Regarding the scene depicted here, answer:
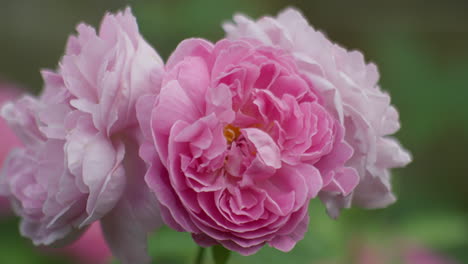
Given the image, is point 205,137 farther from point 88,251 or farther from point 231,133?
point 88,251

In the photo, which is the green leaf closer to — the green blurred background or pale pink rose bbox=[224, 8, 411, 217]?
pale pink rose bbox=[224, 8, 411, 217]

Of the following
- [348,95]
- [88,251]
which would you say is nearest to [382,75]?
[88,251]

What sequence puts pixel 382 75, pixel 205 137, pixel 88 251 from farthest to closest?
1. pixel 382 75
2. pixel 88 251
3. pixel 205 137

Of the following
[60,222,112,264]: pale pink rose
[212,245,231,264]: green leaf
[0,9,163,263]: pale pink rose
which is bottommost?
[60,222,112,264]: pale pink rose

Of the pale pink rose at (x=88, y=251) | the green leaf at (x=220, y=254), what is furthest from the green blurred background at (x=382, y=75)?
the green leaf at (x=220, y=254)

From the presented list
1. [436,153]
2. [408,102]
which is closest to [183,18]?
[408,102]

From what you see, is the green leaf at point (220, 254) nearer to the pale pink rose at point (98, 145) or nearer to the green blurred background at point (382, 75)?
the pale pink rose at point (98, 145)

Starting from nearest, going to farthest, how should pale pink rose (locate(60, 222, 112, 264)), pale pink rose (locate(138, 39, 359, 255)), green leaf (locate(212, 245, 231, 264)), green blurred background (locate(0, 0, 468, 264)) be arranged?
pale pink rose (locate(138, 39, 359, 255))
green leaf (locate(212, 245, 231, 264))
green blurred background (locate(0, 0, 468, 264))
pale pink rose (locate(60, 222, 112, 264))

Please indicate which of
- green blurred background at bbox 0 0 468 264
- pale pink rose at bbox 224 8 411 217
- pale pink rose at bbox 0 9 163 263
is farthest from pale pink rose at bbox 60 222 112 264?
pale pink rose at bbox 224 8 411 217
